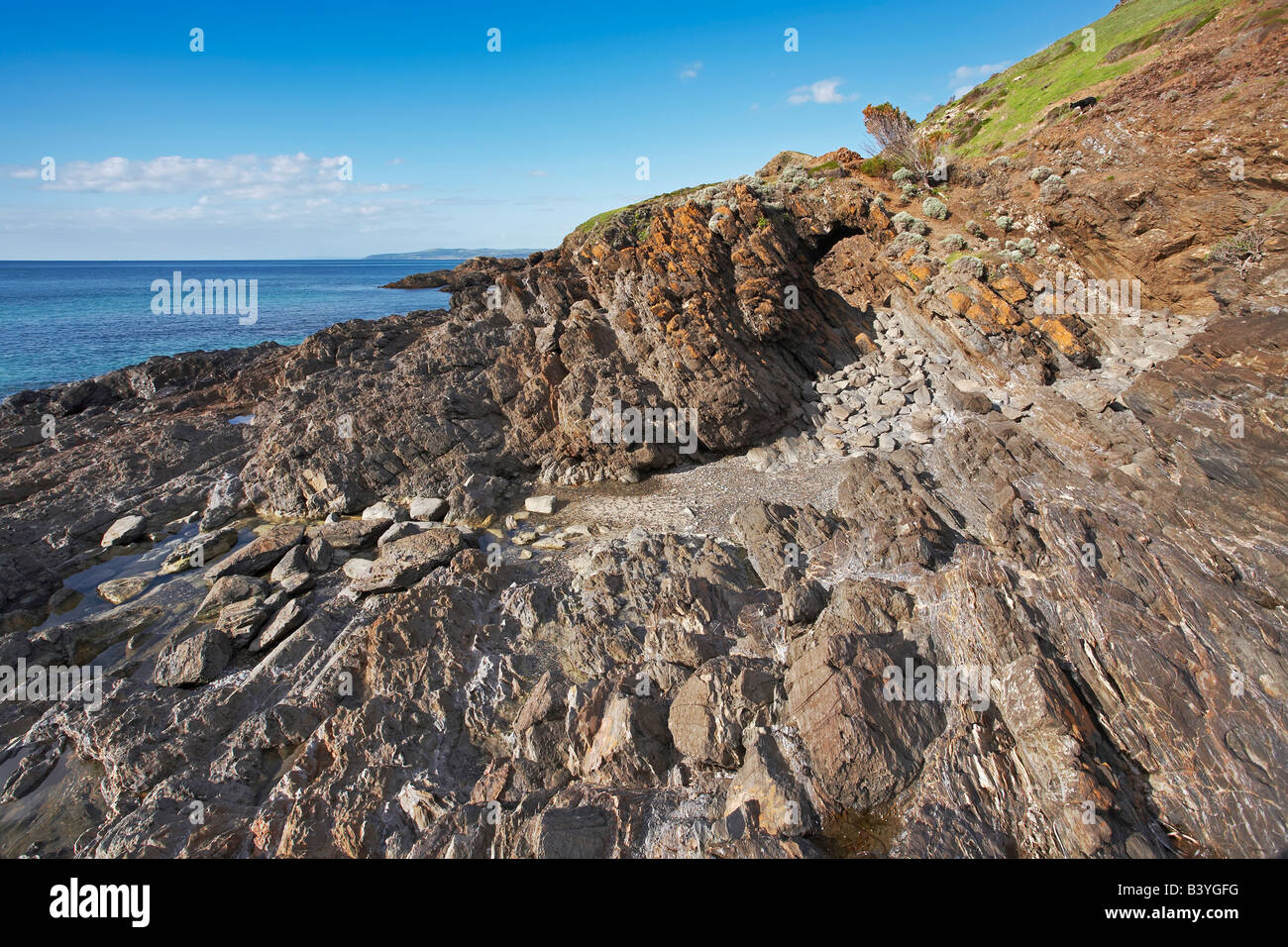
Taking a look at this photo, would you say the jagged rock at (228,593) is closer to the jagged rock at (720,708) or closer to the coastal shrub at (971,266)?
the jagged rock at (720,708)

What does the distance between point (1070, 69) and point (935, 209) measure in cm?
2141

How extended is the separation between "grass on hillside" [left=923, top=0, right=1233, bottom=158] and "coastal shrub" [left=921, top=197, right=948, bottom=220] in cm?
1121

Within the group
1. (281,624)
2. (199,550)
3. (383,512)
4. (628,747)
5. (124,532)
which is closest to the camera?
(628,747)

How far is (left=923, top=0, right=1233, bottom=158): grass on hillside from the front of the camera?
110ft

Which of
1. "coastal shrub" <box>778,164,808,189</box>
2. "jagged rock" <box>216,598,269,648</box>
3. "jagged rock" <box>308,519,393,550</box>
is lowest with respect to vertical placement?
"jagged rock" <box>216,598,269,648</box>

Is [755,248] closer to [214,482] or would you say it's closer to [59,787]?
[214,482]

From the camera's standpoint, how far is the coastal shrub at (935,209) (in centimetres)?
2967

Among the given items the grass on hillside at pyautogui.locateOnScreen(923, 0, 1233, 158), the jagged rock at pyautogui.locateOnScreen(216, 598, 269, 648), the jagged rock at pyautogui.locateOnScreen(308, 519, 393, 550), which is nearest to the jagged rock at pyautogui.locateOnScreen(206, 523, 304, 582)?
the jagged rock at pyautogui.locateOnScreen(308, 519, 393, 550)

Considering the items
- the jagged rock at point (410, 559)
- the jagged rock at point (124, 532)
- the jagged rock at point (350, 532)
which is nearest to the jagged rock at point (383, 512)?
the jagged rock at point (350, 532)

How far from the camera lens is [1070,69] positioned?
125 ft
